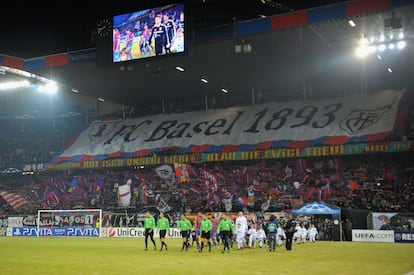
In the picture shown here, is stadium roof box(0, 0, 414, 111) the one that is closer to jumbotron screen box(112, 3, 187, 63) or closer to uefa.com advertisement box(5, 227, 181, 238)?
jumbotron screen box(112, 3, 187, 63)

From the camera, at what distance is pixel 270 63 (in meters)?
40.3

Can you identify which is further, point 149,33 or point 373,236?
point 373,236

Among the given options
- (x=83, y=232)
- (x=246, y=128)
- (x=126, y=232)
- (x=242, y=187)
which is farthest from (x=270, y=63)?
(x=83, y=232)

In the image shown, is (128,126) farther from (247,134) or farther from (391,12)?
(391,12)

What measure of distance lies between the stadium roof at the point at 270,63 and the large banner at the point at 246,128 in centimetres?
183

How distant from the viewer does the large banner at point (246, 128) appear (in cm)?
4103

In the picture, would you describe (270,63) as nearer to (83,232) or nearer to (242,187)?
(242,187)

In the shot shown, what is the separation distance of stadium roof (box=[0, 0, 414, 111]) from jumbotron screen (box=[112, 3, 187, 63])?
0.73 m

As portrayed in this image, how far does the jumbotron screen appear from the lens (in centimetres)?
3077

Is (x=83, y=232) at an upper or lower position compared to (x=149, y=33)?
lower

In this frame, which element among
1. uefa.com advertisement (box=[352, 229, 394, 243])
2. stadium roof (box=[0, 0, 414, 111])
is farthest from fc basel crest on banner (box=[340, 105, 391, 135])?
uefa.com advertisement (box=[352, 229, 394, 243])

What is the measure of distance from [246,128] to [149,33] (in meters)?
16.1

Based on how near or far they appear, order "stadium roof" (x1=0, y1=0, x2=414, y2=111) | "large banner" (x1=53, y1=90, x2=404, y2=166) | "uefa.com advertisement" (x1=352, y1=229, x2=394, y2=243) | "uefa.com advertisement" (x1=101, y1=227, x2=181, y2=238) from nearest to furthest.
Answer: "stadium roof" (x1=0, y1=0, x2=414, y2=111) < "uefa.com advertisement" (x1=352, y1=229, x2=394, y2=243) < "uefa.com advertisement" (x1=101, y1=227, x2=181, y2=238) < "large banner" (x1=53, y1=90, x2=404, y2=166)

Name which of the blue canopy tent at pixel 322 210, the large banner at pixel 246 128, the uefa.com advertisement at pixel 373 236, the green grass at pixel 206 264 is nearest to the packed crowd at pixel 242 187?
the large banner at pixel 246 128
